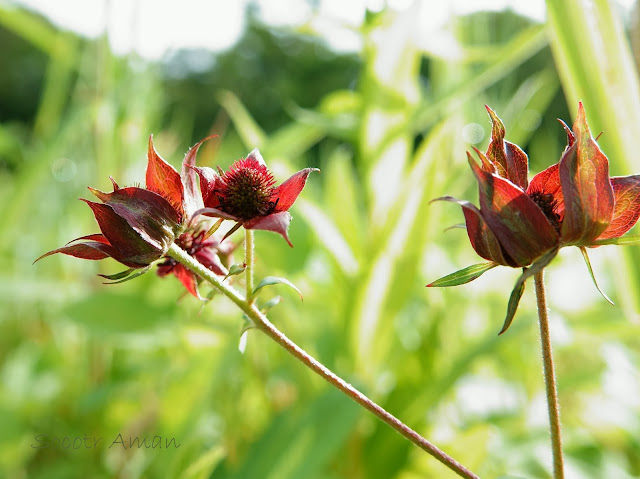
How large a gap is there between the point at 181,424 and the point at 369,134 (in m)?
0.40

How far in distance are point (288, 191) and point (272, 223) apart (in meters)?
0.03

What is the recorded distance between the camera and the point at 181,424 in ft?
2.01

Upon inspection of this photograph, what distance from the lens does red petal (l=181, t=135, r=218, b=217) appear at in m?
0.23

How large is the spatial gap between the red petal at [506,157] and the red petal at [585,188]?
2 centimetres

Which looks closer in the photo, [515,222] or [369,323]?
[515,222]

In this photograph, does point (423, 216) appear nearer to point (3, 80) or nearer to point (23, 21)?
point (23, 21)

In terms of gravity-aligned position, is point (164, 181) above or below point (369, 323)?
above

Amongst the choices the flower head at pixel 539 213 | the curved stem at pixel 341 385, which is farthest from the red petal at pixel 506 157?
the curved stem at pixel 341 385

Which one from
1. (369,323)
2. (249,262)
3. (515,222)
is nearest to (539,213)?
(515,222)

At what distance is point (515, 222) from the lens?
0.69ft

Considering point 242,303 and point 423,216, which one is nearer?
point 242,303

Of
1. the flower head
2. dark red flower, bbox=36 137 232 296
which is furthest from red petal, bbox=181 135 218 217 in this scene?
the flower head

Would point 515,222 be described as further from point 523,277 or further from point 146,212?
point 146,212

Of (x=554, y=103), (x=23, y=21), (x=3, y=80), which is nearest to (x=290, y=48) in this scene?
(x=3, y=80)
